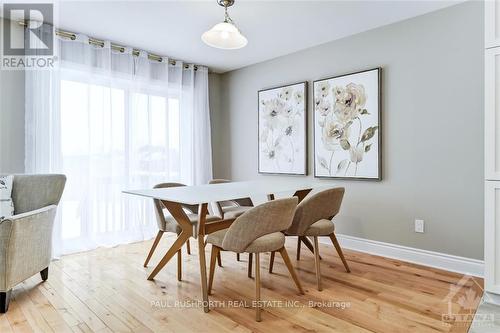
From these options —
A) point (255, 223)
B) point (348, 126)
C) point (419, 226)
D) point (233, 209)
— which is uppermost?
point (348, 126)

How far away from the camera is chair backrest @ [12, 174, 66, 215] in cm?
269

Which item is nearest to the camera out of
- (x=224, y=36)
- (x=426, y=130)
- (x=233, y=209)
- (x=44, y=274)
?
(x=224, y=36)

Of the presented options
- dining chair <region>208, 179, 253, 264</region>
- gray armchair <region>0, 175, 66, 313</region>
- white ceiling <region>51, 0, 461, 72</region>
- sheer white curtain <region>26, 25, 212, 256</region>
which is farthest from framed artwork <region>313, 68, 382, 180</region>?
gray armchair <region>0, 175, 66, 313</region>

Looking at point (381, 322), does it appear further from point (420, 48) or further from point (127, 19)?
point (127, 19)

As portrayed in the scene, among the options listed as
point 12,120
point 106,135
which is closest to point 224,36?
point 106,135

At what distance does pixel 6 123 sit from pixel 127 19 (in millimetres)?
1572

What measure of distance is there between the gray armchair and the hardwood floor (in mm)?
193

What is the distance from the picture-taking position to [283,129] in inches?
167

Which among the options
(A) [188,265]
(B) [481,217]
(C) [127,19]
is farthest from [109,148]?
(B) [481,217]

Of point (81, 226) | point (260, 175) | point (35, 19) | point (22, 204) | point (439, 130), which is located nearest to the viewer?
point (22, 204)

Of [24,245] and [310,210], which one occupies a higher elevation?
[310,210]

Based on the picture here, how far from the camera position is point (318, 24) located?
128 inches

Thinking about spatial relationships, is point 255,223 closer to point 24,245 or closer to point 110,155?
point 24,245

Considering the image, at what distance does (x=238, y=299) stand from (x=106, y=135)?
2.52 meters
